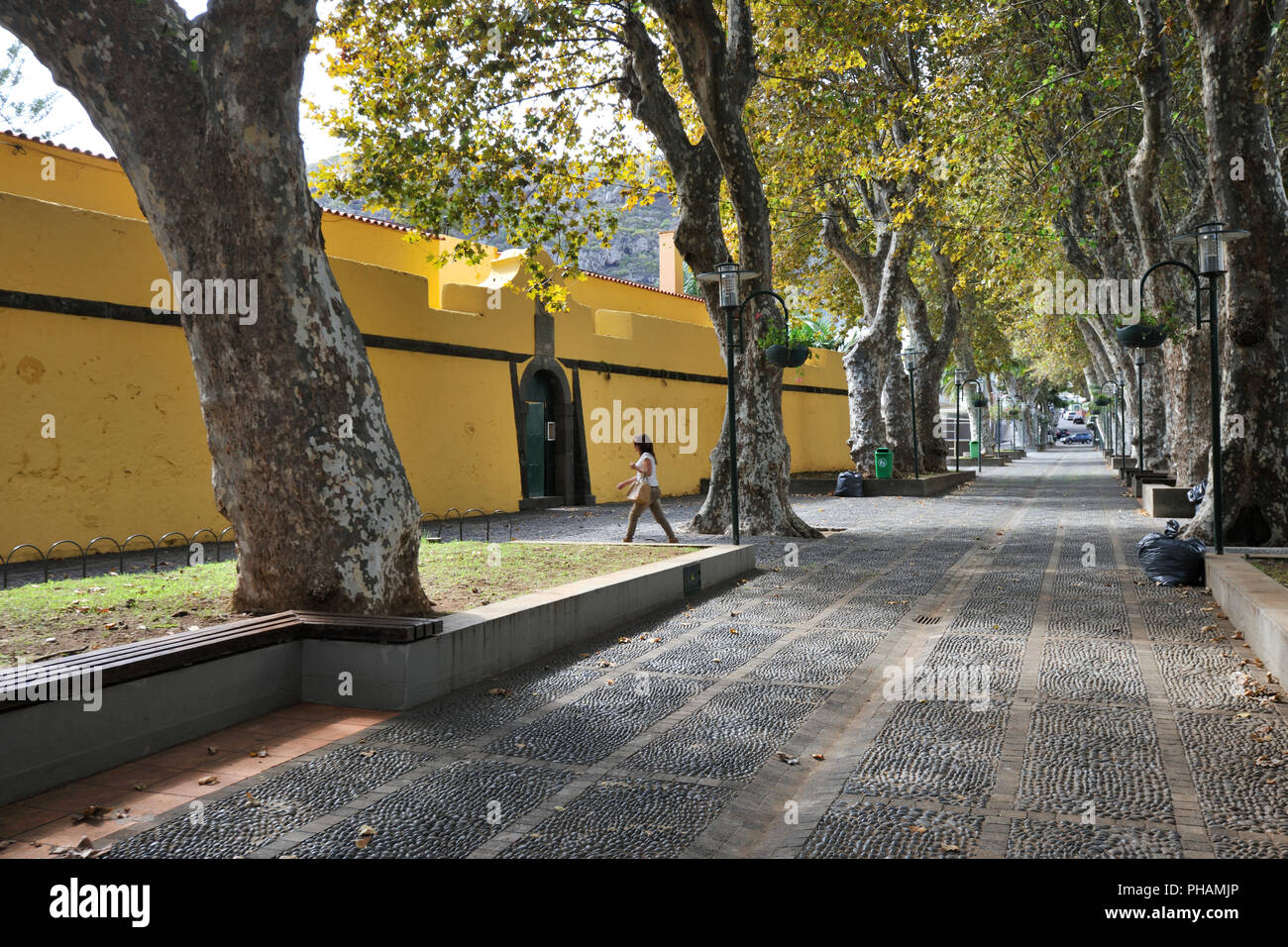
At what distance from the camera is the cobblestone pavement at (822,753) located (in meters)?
3.62

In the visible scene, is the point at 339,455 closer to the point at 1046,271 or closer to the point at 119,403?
the point at 119,403

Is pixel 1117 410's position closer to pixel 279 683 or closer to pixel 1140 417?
pixel 1140 417

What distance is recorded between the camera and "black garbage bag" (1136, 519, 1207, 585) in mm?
9305

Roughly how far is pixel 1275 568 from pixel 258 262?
27.5ft

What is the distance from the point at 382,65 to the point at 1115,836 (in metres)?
12.7

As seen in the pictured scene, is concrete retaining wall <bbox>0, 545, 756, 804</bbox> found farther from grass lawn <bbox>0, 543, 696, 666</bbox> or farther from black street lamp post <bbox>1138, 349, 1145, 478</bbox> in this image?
black street lamp post <bbox>1138, 349, 1145, 478</bbox>

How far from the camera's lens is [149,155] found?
5703 millimetres

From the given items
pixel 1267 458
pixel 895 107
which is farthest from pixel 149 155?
pixel 895 107

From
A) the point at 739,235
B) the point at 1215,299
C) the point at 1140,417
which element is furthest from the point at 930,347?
the point at 1215,299

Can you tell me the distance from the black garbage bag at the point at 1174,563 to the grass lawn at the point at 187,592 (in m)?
4.51

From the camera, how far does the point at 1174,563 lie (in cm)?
936

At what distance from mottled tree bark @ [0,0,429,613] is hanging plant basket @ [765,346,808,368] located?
8.22 meters

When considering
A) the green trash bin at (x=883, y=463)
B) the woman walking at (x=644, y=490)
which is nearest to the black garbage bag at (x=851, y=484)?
the green trash bin at (x=883, y=463)

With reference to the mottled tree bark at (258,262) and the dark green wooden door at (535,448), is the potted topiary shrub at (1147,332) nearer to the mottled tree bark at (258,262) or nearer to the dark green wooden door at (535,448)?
the mottled tree bark at (258,262)
